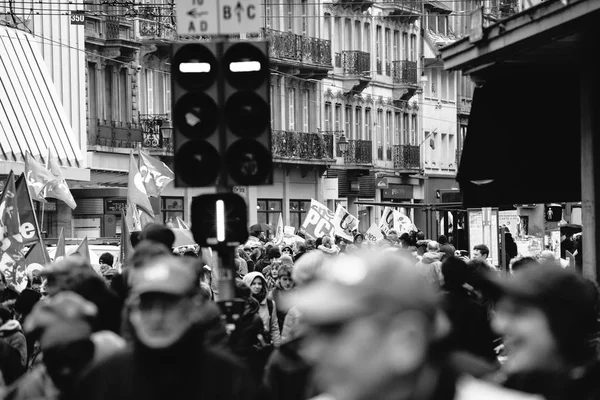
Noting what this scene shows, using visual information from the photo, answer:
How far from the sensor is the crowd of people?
3.31 metres

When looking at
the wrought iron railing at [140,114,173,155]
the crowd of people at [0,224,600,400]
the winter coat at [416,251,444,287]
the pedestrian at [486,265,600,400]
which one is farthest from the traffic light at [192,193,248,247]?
the wrought iron railing at [140,114,173,155]

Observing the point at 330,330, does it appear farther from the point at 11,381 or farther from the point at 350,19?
the point at 350,19

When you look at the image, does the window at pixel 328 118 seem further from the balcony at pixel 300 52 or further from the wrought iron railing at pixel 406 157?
the wrought iron railing at pixel 406 157

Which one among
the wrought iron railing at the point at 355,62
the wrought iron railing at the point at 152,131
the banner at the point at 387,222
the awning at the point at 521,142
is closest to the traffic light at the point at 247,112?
the awning at the point at 521,142

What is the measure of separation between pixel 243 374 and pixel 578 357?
1.18 metres

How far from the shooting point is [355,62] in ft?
217

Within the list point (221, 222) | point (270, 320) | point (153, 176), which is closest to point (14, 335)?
A: point (221, 222)

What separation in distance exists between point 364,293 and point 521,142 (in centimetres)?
1500

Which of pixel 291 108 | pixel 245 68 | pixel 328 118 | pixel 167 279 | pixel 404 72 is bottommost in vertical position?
pixel 167 279

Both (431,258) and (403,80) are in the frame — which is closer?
(431,258)

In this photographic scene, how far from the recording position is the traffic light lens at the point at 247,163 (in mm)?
10477

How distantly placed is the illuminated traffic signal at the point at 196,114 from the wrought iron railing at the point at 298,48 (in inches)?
1887

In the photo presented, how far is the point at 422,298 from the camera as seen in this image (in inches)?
133

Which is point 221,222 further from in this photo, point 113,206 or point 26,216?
point 113,206
